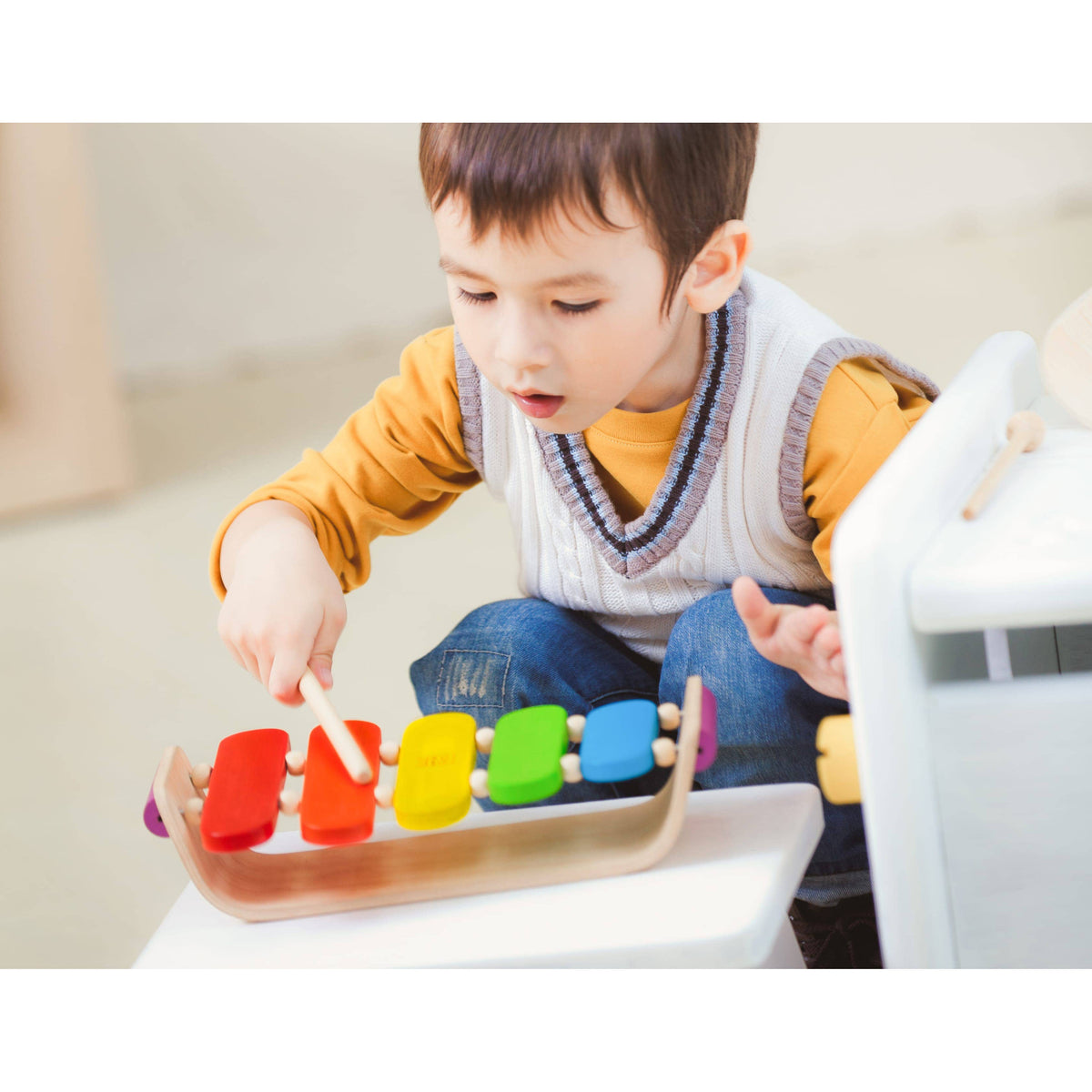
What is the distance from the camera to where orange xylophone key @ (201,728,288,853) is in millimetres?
479

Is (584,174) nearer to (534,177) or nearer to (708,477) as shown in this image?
(534,177)

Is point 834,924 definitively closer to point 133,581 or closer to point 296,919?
point 296,919

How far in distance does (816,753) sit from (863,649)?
25 cm

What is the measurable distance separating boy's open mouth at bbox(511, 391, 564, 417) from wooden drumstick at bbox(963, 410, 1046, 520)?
195mm

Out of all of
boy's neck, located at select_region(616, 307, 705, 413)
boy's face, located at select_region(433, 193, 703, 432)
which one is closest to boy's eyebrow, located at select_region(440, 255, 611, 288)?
boy's face, located at select_region(433, 193, 703, 432)

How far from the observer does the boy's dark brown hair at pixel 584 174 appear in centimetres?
51

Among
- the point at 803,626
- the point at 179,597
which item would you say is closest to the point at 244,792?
the point at 803,626

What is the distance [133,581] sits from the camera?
58.8 inches

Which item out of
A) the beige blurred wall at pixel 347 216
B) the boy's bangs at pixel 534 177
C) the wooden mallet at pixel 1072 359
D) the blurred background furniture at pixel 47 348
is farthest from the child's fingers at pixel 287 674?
the beige blurred wall at pixel 347 216

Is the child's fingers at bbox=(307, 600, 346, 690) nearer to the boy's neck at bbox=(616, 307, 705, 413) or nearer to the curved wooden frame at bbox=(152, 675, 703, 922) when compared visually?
the curved wooden frame at bbox=(152, 675, 703, 922)

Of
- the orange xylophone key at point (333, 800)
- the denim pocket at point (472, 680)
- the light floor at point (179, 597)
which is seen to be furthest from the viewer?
the light floor at point (179, 597)

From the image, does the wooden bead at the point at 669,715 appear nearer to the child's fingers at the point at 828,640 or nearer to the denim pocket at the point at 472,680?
the child's fingers at the point at 828,640

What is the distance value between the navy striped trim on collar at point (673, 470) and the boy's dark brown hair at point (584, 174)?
78mm
